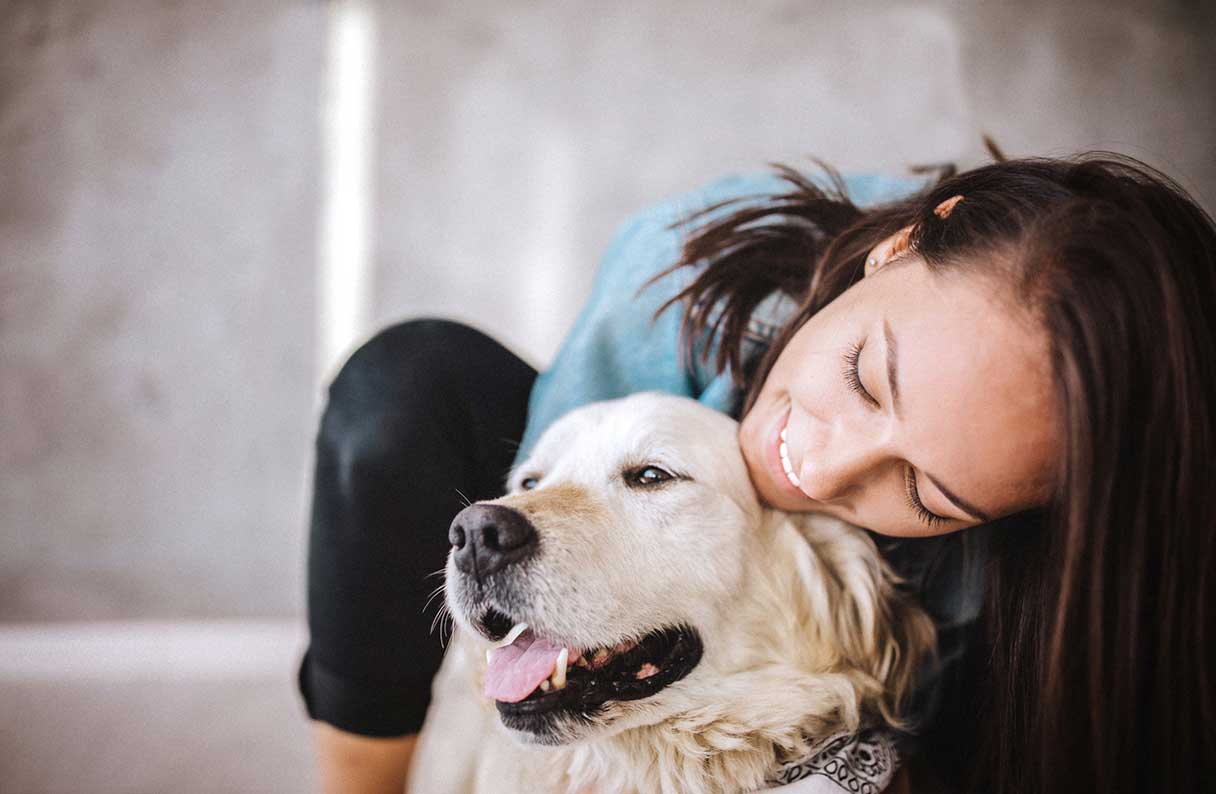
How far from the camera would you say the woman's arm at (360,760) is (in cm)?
112

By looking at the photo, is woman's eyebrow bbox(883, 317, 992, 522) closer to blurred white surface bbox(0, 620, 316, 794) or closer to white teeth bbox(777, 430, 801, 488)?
white teeth bbox(777, 430, 801, 488)

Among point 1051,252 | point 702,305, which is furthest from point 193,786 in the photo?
point 1051,252

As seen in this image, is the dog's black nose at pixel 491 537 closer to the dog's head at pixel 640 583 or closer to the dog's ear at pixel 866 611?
the dog's head at pixel 640 583

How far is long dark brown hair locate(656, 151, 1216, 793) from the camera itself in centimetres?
73

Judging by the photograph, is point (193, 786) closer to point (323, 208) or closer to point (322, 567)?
point (322, 567)

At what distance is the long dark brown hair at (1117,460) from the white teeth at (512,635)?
57 cm

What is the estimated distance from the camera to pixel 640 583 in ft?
3.05

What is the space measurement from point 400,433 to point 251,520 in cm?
151

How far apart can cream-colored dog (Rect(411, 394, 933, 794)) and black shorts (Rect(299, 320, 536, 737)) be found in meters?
0.12

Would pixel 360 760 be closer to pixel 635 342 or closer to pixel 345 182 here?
pixel 635 342

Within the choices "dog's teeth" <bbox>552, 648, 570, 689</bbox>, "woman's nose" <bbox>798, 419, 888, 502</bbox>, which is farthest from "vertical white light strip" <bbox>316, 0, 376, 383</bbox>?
"woman's nose" <bbox>798, 419, 888, 502</bbox>

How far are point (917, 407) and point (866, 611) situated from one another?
1.27ft

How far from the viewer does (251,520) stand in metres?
2.34

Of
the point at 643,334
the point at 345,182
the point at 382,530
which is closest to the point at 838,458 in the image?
the point at 643,334
